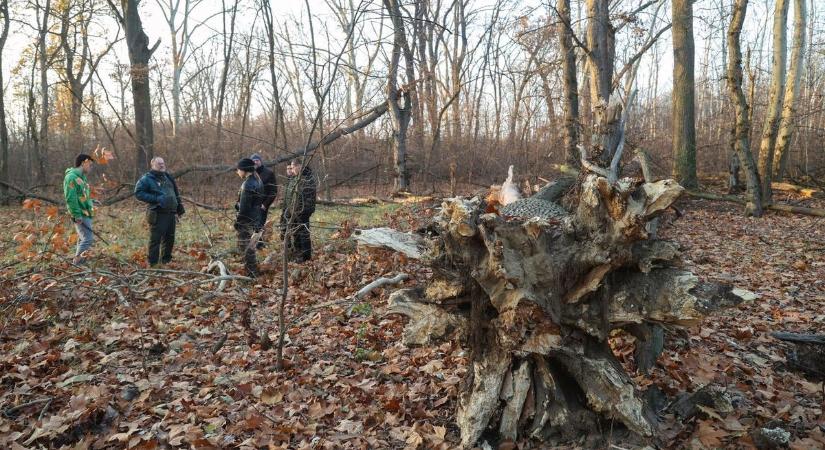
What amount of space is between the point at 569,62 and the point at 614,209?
11.1 meters

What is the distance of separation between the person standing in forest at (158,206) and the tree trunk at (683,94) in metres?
12.3

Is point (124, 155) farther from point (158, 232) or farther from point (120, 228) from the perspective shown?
point (158, 232)

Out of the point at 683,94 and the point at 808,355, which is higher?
the point at 683,94

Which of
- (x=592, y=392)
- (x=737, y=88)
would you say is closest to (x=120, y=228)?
(x=592, y=392)

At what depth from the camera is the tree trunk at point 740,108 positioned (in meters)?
10.4

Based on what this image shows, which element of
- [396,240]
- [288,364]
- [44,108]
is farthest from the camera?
[44,108]

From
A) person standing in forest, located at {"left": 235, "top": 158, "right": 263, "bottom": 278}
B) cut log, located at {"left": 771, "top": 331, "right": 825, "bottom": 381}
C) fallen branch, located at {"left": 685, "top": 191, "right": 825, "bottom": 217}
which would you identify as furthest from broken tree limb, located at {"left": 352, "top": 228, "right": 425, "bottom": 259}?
fallen branch, located at {"left": 685, "top": 191, "right": 825, "bottom": 217}

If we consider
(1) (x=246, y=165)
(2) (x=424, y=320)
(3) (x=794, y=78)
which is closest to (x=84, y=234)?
(1) (x=246, y=165)

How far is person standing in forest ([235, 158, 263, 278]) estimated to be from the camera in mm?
7199

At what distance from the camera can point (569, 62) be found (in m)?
12.9

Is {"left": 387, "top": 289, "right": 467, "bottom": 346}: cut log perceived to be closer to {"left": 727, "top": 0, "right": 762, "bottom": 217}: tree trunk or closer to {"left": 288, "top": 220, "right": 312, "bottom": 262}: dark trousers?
{"left": 288, "top": 220, "right": 312, "bottom": 262}: dark trousers

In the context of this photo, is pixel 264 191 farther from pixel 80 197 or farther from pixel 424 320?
pixel 424 320

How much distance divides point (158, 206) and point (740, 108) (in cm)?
1166

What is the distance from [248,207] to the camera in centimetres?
758
